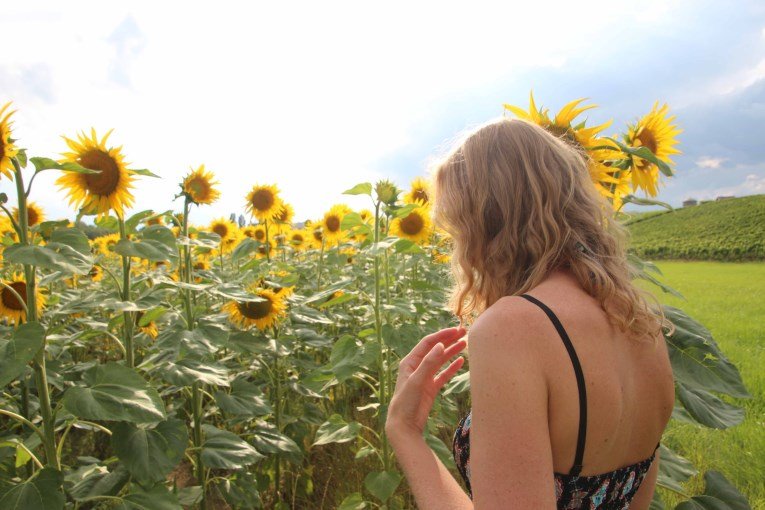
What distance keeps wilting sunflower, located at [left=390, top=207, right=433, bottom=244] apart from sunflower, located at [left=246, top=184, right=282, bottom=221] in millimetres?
1526

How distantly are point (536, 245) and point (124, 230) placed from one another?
67.9 inches

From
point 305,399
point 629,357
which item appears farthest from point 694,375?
point 305,399

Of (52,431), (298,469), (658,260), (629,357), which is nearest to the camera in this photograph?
(629,357)

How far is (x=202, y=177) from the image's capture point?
3346mm

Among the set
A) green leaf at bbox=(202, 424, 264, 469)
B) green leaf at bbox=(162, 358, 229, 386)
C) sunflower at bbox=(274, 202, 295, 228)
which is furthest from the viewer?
sunflower at bbox=(274, 202, 295, 228)

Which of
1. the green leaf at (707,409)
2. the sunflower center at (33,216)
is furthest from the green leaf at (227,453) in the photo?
the sunflower center at (33,216)

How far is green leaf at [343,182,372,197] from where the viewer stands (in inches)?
100.0

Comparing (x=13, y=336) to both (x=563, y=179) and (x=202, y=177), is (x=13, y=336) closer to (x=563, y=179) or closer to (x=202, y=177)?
(x=563, y=179)

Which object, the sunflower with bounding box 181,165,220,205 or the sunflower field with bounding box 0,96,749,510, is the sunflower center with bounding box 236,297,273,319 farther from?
the sunflower with bounding box 181,165,220,205

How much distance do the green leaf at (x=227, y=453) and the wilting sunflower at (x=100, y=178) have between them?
3.53ft

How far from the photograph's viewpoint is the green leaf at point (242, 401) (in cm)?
226

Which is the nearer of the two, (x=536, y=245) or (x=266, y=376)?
(x=536, y=245)

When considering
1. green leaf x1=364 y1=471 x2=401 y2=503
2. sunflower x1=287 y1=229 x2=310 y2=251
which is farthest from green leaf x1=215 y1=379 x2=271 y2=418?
sunflower x1=287 y1=229 x2=310 y2=251

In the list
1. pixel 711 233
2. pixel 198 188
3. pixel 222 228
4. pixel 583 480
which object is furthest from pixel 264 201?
pixel 711 233
